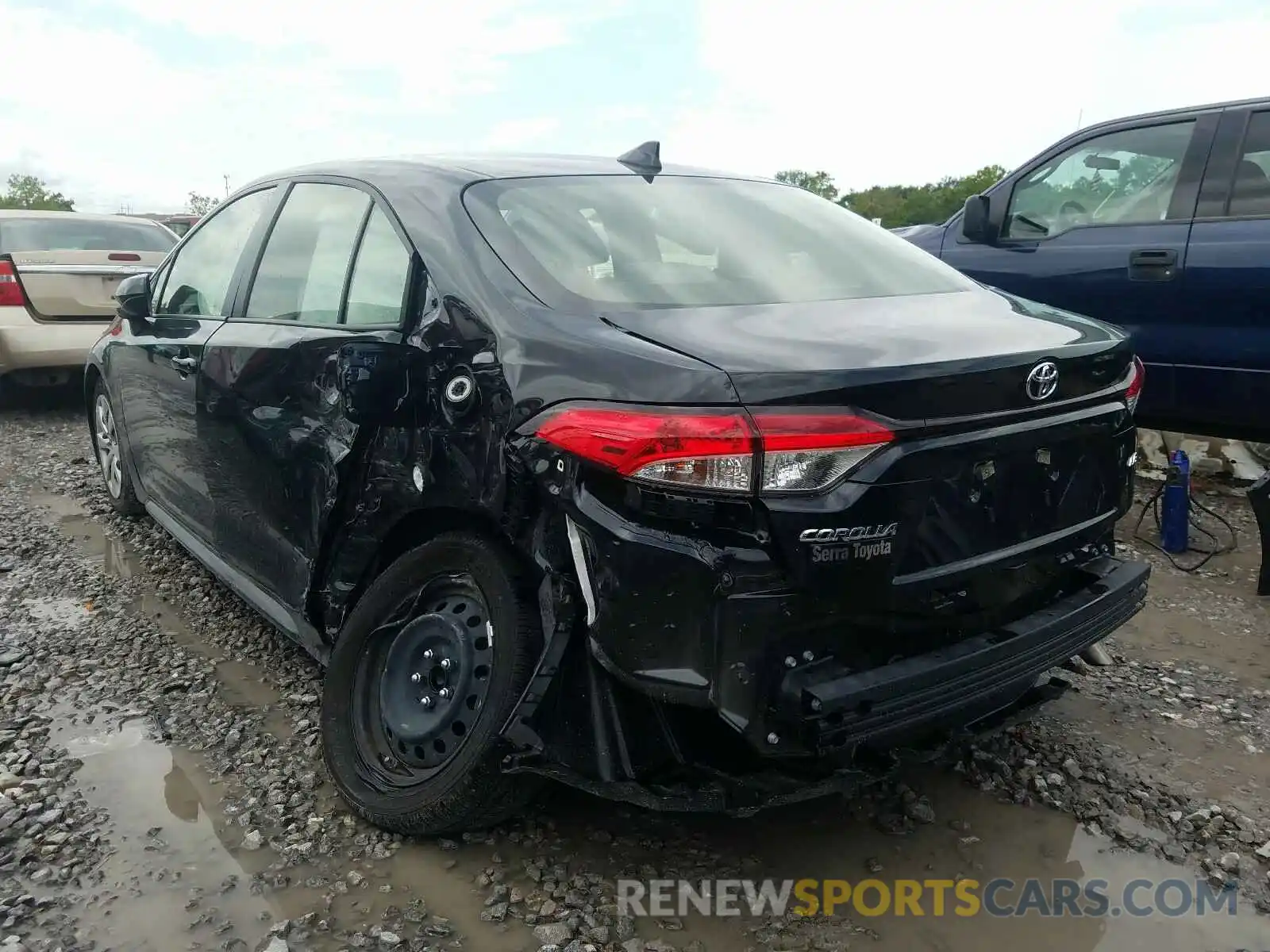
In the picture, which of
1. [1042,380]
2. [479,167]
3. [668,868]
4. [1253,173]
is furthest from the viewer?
[1253,173]

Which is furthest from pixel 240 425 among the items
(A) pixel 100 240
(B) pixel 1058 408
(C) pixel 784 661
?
(A) pixel 100 240

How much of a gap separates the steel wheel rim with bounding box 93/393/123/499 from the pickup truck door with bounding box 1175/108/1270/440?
496 centimetres

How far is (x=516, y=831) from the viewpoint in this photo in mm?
2496

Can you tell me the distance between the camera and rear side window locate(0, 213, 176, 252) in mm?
7830

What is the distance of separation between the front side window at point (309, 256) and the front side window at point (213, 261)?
0.82 ft

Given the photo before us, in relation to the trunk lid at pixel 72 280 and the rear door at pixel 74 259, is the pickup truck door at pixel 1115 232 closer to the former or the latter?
the rear door at pixel 74 259

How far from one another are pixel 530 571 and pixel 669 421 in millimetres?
558

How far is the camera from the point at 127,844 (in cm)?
246

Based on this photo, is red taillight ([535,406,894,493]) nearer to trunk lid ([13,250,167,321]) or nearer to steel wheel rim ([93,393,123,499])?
steel wheel rim ([93,393,123,499])

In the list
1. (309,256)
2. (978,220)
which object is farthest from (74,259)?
(978,220)

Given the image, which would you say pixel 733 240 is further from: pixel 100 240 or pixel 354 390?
pixel 100 240

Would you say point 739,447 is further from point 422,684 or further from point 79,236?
Answer: point 79,236

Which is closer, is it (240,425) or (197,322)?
(240,425)

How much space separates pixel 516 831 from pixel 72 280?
259 inches
